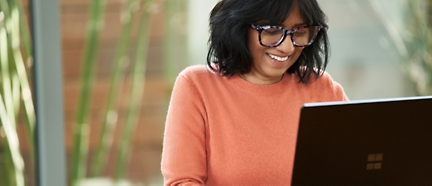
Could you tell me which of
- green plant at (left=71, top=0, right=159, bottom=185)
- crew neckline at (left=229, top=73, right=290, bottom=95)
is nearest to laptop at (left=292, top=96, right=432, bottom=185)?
crew neckline at (left=229, top=73, right=290, bottom=95)

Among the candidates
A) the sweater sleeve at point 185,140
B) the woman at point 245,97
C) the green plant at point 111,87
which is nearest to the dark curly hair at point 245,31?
the woman at point 245,97

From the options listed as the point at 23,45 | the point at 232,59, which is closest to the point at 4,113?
the point at 23,45

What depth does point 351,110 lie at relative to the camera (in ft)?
4.00

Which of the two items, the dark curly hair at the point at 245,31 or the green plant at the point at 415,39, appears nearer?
the dark curly hair at the point at 245,31

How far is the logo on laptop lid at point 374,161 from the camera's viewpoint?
1.25 metres

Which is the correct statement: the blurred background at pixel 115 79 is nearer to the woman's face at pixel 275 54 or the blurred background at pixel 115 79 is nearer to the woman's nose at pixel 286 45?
the woman's face at pixel 275 54

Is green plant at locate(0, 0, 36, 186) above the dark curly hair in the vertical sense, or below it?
below

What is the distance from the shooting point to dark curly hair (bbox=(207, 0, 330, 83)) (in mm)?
1678

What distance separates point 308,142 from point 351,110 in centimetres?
10

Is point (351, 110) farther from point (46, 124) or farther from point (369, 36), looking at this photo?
point (369, 36)

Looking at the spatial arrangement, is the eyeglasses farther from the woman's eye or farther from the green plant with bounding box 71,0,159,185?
the green plant with bounding box 71,0,159,185

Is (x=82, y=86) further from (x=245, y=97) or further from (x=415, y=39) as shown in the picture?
(x=415, y=39)

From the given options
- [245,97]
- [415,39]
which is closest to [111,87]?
[245,97]

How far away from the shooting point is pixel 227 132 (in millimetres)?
1758
